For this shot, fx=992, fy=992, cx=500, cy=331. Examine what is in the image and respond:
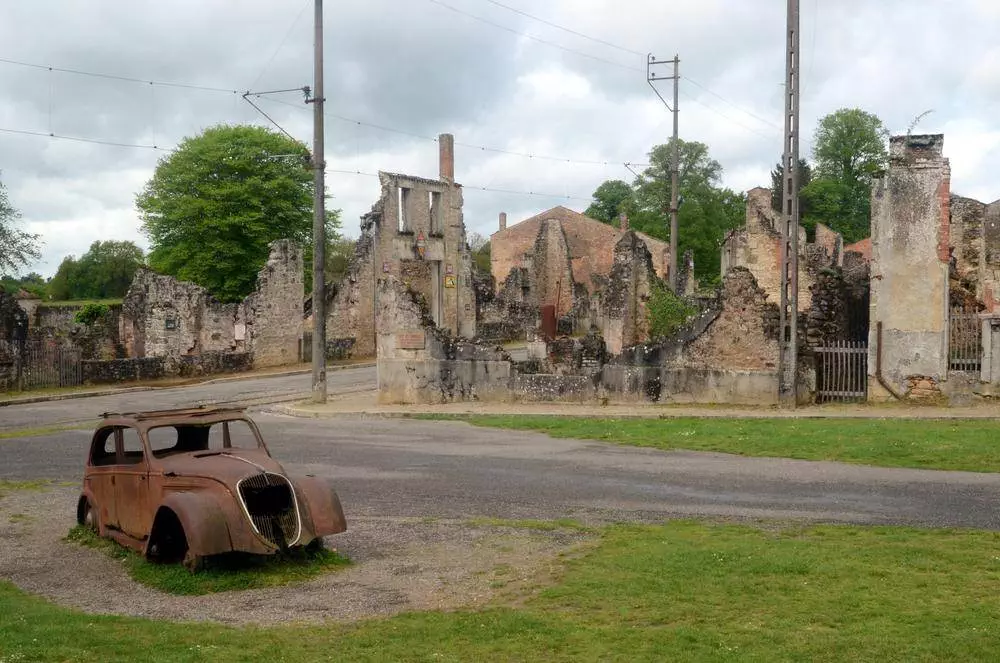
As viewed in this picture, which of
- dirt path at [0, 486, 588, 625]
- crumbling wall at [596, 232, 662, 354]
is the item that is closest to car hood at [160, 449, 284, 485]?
dirt path at [0, 486, 588, 625]

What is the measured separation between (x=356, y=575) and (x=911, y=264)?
18676mm

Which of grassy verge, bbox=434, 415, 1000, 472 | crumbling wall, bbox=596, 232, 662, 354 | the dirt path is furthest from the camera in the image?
crumbling wall, bbox=596, 232, 662, 354

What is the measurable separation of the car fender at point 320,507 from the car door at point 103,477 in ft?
7.02

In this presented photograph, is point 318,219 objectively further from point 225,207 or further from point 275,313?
point 225,207

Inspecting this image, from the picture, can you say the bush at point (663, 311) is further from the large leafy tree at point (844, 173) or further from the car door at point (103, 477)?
the large leafy tree at point (844, 173)

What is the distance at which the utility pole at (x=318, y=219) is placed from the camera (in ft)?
87.5

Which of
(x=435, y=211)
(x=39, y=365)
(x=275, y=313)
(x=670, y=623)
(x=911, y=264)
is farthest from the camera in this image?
(x=435, y=211)

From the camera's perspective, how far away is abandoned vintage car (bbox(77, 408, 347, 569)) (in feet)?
30.1

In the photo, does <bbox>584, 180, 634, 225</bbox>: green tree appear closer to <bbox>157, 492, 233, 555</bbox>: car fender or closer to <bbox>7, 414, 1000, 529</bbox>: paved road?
Answer: <bbox>7, 414, 1000, 529</bbox>: paved road

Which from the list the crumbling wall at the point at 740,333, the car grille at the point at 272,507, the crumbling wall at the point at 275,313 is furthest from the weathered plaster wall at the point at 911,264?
the crumbling wall at the point at 275,313

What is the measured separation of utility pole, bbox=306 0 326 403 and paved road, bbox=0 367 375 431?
3502 mm

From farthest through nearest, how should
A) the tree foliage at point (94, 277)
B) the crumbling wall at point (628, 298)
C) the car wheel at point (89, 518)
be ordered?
the tree foliage at point (94, 277), the crumbling wall at point (628, 298), the car wheel at point (89, 518)

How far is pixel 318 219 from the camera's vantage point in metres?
26.7

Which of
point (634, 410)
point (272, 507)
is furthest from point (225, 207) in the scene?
point (272, 507)
